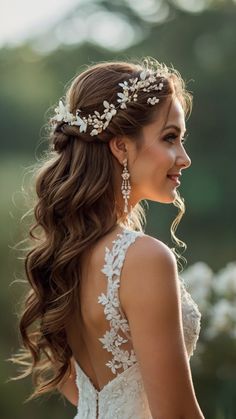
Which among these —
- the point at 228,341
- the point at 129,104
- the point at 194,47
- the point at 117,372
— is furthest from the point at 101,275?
the point at 194,47

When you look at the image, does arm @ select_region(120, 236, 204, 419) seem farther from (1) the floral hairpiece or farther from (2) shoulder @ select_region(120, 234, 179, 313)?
(1) the floral hairpiece

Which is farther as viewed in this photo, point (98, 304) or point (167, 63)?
point (167, 63)

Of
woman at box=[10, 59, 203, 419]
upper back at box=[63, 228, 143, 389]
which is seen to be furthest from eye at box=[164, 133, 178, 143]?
upper back at box=[63, 228, 143, 389]

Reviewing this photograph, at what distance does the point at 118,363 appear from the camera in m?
2.88

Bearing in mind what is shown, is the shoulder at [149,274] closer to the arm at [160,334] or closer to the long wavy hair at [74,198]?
the arm at [160,334]

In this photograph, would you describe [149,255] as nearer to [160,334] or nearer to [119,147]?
[160,334]

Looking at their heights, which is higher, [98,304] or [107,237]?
[107,237]

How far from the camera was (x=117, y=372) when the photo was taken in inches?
114

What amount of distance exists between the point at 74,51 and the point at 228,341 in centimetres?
342

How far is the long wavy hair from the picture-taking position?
2918 mm

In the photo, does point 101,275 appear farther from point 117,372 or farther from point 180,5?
point 180,5

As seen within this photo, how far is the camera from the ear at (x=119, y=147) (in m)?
2.97

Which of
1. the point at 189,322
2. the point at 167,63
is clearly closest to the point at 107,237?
the point at 189,322

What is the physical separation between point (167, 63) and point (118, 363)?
519 centimetres
